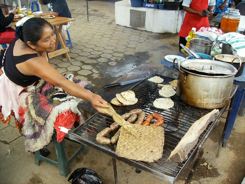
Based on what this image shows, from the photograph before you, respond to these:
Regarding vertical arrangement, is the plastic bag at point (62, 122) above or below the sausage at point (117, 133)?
below

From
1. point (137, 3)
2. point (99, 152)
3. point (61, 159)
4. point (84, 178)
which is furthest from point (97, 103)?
point (137, 3)

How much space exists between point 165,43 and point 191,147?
21.6 feet

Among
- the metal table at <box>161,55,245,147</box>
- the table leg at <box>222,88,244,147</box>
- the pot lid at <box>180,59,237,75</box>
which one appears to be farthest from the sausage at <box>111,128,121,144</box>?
the table leg at <box>222,88,244,147</box>

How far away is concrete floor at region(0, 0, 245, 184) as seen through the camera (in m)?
2.64

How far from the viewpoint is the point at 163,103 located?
2117 mm

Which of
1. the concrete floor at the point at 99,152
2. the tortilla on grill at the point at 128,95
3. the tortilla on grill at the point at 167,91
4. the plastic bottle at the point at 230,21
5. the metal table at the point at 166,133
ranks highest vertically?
the plastic bottle at the point at 230,21

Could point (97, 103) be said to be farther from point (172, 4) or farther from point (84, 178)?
point (172, 4)

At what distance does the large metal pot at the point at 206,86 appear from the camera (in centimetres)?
177

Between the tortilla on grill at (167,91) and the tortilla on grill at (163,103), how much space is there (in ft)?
0.34

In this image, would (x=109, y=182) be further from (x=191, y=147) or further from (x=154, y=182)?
(x=191, y=147)

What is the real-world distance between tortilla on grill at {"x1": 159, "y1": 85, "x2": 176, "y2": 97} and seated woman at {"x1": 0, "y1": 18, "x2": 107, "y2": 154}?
802 mm

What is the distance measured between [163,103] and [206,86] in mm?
492

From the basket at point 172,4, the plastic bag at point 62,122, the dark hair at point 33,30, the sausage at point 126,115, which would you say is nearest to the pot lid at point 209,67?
the sausage at point 126,115

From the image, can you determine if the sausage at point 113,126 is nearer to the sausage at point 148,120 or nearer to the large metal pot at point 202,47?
the sausage at point 148,120
